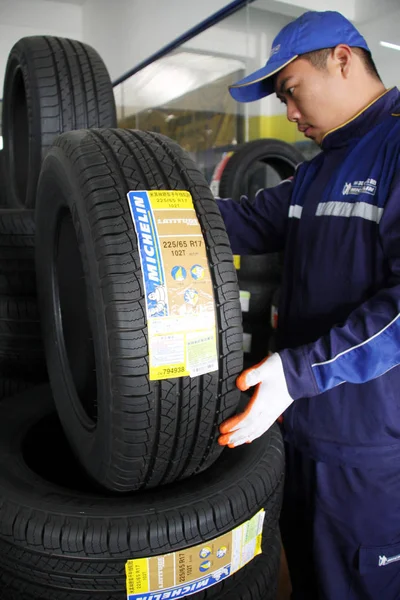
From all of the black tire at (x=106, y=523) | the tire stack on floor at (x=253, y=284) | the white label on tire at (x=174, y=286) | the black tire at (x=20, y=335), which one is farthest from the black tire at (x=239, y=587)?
the tire stack on floor at (x=253, y=284)

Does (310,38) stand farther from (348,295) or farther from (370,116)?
(348,295)

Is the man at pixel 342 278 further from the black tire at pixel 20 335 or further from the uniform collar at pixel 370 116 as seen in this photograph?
the black tire at pixel 20 335

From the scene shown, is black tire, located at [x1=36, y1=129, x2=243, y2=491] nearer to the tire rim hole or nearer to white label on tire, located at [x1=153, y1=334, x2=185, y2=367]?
white label on tire, located at [x1=153, y1=334, x2=185, y2=367]

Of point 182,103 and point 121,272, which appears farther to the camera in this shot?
point 182,103

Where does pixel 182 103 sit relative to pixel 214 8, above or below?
below

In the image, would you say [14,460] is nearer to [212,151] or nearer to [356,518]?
[356,518]

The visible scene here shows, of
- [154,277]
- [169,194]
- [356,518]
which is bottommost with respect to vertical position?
[356,518]

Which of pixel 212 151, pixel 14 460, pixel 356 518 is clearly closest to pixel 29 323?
pixel 14 460

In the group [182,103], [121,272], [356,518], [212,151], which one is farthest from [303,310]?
[182,103]

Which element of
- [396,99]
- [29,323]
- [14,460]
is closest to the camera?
[14,460]

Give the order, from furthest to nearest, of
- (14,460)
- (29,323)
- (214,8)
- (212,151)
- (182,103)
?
1. (182,103)
2. (212,151)
3. (214,8)
4. (29,323)
5. (14,460)

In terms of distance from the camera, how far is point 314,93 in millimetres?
1184

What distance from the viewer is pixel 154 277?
0.75 meters

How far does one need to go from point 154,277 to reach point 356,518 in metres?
0.86
